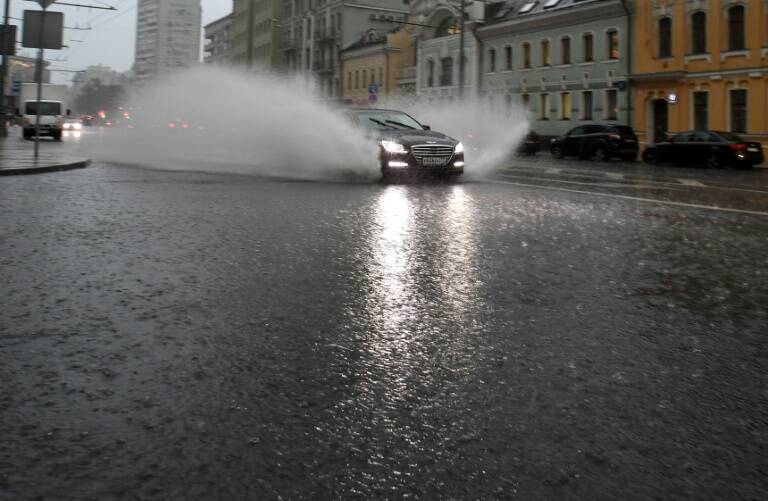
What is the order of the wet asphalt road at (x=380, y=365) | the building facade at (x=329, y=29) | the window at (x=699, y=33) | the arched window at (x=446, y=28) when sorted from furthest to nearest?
the building facade at (x=329, y=29) → the arched window at (x=446, y=28) → the window at (x=699, y=33) → the wet asphalt road at (x=380, y=365)

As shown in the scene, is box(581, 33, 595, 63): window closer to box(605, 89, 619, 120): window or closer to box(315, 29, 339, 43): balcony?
box(605, 89, 619, 120): window

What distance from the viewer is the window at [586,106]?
1775 inches

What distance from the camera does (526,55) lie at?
50.2 meters

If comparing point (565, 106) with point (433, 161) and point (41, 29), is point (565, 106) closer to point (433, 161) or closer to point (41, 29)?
point (433, 161)

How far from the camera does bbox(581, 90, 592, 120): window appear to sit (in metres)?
45.1

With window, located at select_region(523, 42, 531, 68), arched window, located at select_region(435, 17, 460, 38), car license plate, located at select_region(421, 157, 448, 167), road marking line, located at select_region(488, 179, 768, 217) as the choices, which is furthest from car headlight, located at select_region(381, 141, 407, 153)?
arched window, located at select_region(435, 17, 460, 38)

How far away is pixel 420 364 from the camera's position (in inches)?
151

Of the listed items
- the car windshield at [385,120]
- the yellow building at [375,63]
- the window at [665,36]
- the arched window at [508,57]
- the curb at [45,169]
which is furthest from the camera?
the yellow building at [375,63]

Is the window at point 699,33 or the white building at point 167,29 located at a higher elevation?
the white building at point 167,29

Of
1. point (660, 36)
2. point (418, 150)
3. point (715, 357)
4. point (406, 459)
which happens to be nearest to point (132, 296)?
point (406, 459)

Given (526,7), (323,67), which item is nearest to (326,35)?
(323,67)

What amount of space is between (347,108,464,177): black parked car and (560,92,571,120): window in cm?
3154

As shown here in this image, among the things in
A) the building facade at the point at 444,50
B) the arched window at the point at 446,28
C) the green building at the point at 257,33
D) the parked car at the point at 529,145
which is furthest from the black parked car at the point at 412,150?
the green building at the point at 257,33

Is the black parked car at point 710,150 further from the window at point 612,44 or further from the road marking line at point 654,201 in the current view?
the road marking line at point 654,201
